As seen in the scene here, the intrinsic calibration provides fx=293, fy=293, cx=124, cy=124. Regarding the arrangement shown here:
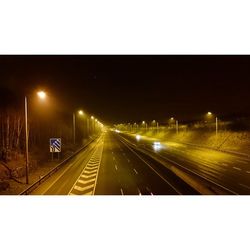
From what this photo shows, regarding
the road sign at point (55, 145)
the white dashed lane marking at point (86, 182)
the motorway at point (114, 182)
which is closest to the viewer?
the motorway at point (114, 182)

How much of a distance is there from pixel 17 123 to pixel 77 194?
72.2 feet

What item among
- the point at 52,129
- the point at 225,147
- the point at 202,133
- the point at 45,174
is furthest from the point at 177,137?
the point at 45,174

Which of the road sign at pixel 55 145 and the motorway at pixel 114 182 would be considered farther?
the road sign at pixel 55 145

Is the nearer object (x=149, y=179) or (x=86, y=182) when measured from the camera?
(x=86, y=182)

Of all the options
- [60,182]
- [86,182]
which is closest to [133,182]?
[86,182]

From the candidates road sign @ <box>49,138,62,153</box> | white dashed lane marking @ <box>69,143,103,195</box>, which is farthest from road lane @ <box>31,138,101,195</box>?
road sign @ <box>49,138,62,153</box>

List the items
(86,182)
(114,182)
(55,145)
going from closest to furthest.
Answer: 1. (114,182)
2. (86,182)
3. (55,145)

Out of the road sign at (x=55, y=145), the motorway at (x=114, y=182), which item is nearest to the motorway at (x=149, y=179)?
the motorway at (x=114, y=182)

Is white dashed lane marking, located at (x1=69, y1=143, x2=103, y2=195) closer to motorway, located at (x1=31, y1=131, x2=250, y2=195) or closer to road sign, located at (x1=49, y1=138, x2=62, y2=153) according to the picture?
motorway, located at (x1=31, y1=131, x2=250, y2=195)

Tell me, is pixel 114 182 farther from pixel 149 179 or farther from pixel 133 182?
pixel 149 179

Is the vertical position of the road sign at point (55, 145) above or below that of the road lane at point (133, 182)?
above

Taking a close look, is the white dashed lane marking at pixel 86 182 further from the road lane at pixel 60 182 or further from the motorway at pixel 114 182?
the road lane at pixel 60 182

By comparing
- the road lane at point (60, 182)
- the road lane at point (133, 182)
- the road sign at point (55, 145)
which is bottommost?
the road lane at point (133, 182)

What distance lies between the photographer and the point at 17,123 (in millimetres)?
40656
